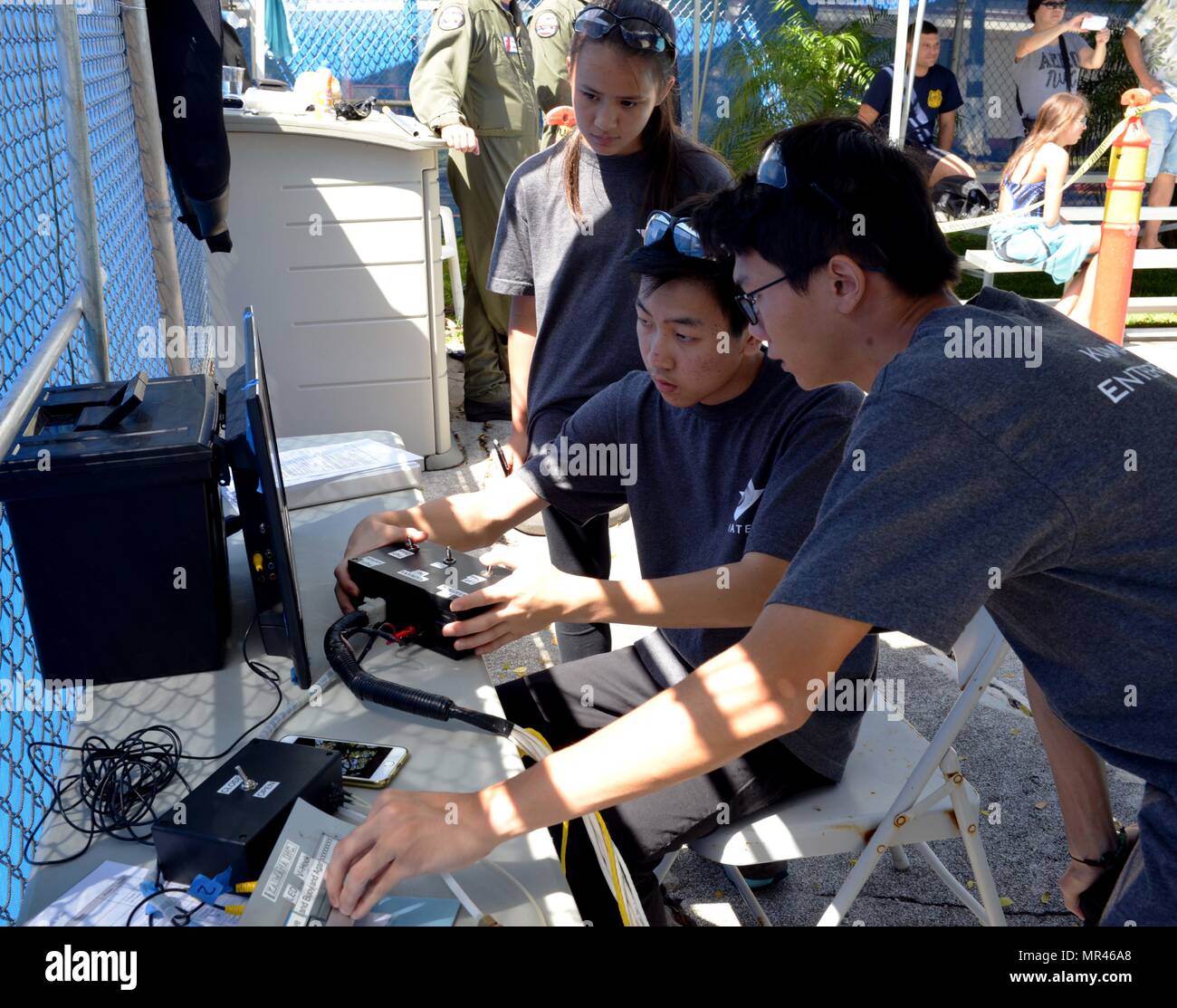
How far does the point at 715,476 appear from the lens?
2010 mm

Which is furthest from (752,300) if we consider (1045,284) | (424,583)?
(1045,284)

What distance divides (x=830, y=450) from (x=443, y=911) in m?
1.01

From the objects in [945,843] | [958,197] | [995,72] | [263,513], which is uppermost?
[995,72]

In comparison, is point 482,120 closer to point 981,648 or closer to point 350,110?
point 350,110

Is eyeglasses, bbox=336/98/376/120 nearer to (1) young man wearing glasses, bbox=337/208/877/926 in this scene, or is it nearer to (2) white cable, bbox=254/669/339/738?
(1) young man wearing glasses, bbox=337/208/877/926

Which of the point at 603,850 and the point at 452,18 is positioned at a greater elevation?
the point at 452,18

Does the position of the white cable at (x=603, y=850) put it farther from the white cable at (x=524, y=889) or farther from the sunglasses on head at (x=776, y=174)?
the sunglasses on head at (x=776, y=174)

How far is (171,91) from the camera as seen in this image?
3115 millimetres

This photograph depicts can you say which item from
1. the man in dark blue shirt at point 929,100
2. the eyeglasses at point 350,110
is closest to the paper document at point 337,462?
the eyeglasses at point 350,110

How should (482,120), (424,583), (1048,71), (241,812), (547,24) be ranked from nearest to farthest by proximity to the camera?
1. (241,812)
2. (424,583)
3. (482,120)
4. (547,24)
5. (1048,71)

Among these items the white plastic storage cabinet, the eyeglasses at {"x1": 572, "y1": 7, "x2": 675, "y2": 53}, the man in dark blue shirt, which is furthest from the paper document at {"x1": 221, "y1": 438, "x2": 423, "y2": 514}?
the man in dark blue shirt

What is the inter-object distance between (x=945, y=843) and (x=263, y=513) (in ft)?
6.53

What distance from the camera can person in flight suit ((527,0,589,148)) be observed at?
583cm

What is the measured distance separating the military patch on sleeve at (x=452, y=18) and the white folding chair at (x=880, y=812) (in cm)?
426
